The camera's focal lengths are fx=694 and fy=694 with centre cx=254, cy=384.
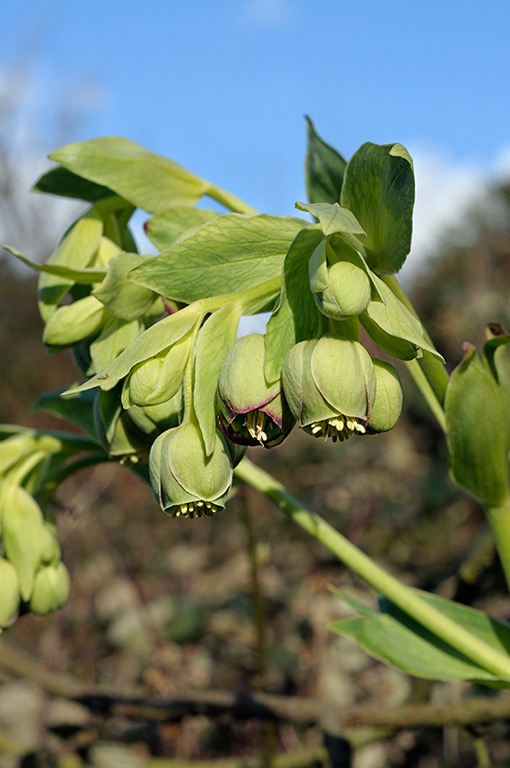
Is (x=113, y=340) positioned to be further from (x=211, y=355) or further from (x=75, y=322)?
(x=211, y=355)

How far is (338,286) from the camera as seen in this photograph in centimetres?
47

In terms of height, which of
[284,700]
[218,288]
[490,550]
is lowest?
[284,700]

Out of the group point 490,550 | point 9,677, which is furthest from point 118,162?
point 9,677

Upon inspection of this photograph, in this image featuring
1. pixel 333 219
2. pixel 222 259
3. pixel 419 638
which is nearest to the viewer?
pixel 333 219

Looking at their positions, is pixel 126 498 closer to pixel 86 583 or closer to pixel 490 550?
pixel 86 583

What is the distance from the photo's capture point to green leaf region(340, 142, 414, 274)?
511 millimetres

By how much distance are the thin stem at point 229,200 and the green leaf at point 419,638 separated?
461 mm

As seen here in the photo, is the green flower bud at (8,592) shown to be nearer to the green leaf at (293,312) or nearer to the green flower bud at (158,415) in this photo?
the green flower bud at (158,415)

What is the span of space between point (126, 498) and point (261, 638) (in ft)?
9.84

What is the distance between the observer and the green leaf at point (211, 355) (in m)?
0.53

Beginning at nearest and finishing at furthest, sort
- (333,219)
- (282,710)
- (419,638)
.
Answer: (333,219) → (419,638) → (282,710)

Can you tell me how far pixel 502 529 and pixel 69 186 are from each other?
62 cm

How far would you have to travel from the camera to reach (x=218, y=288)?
1.89 feet

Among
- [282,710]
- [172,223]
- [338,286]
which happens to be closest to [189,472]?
[338,286]
